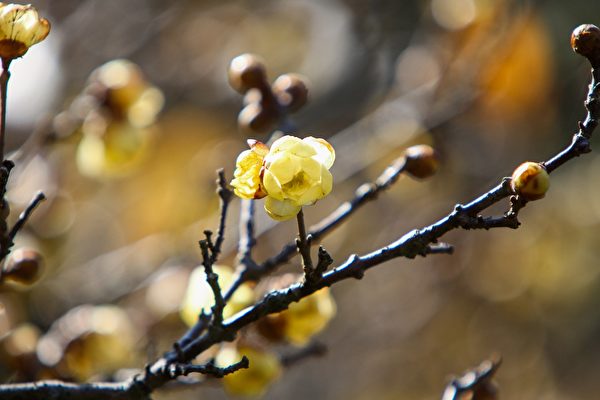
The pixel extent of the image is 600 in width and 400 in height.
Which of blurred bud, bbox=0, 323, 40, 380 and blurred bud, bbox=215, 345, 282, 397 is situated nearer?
blurred bud, bbox=215, 345, 282, 397

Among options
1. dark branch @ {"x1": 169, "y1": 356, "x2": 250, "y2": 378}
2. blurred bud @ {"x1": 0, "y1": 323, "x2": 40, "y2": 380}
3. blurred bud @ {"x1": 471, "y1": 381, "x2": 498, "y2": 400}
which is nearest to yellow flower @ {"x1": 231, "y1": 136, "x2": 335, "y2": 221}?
dark branch @ {"x1": 169, "y1": 356, "x2": 250, "y2": 378}

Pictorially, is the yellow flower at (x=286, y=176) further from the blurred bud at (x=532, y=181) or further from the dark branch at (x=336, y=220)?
the dark branch at (x=336, y=220)

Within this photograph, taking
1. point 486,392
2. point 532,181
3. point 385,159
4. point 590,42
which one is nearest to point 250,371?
point 486,392

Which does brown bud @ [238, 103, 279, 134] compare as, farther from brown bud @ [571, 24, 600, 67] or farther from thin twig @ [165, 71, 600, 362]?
brown bud @ [571, 24, 600, 67]

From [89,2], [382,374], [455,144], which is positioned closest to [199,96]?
[89,2]

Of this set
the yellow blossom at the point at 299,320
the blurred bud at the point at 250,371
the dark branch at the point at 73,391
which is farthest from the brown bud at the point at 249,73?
the dark branch at the point at 73,391

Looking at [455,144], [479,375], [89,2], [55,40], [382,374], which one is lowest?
[479,375]

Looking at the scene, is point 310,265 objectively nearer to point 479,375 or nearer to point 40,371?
point 479,375
